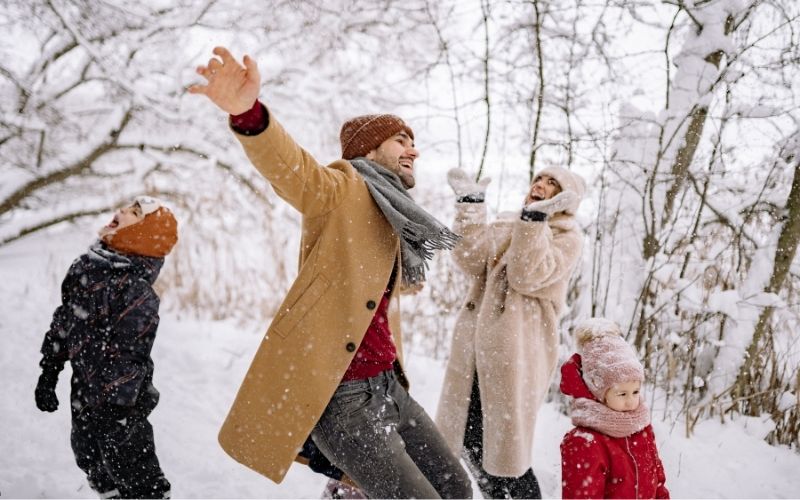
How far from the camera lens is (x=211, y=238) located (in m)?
6.30

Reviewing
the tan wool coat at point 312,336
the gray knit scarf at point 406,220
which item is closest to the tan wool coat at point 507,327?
the gray knit scarf at point 406,220

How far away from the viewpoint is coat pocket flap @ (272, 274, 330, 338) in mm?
1520

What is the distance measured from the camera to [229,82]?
1.26 meters

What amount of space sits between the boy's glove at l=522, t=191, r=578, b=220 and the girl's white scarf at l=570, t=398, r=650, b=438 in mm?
833

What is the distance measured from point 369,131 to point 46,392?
1.74m

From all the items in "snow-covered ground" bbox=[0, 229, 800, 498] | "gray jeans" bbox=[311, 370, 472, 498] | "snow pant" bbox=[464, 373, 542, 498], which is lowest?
"snow-covered ground" bbox=[0, 229, 800, 498]

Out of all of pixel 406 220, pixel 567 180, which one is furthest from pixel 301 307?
pixel 567 180

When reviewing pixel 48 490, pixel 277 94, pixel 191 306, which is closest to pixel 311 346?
pixel 48 490

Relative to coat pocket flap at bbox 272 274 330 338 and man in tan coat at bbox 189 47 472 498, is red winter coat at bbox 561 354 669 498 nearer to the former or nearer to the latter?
man in tan coat at bbox 189 47 472 498

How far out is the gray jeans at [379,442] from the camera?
1451 millimetres

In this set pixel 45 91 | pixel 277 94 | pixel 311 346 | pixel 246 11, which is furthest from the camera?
pixel 277 94

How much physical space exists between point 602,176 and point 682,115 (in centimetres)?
68

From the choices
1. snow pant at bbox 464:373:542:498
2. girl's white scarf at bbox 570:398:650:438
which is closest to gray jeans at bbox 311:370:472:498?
girl's white scarf at bbox 570:398:650:438

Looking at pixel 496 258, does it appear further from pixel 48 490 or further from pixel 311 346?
pixel 48 490
